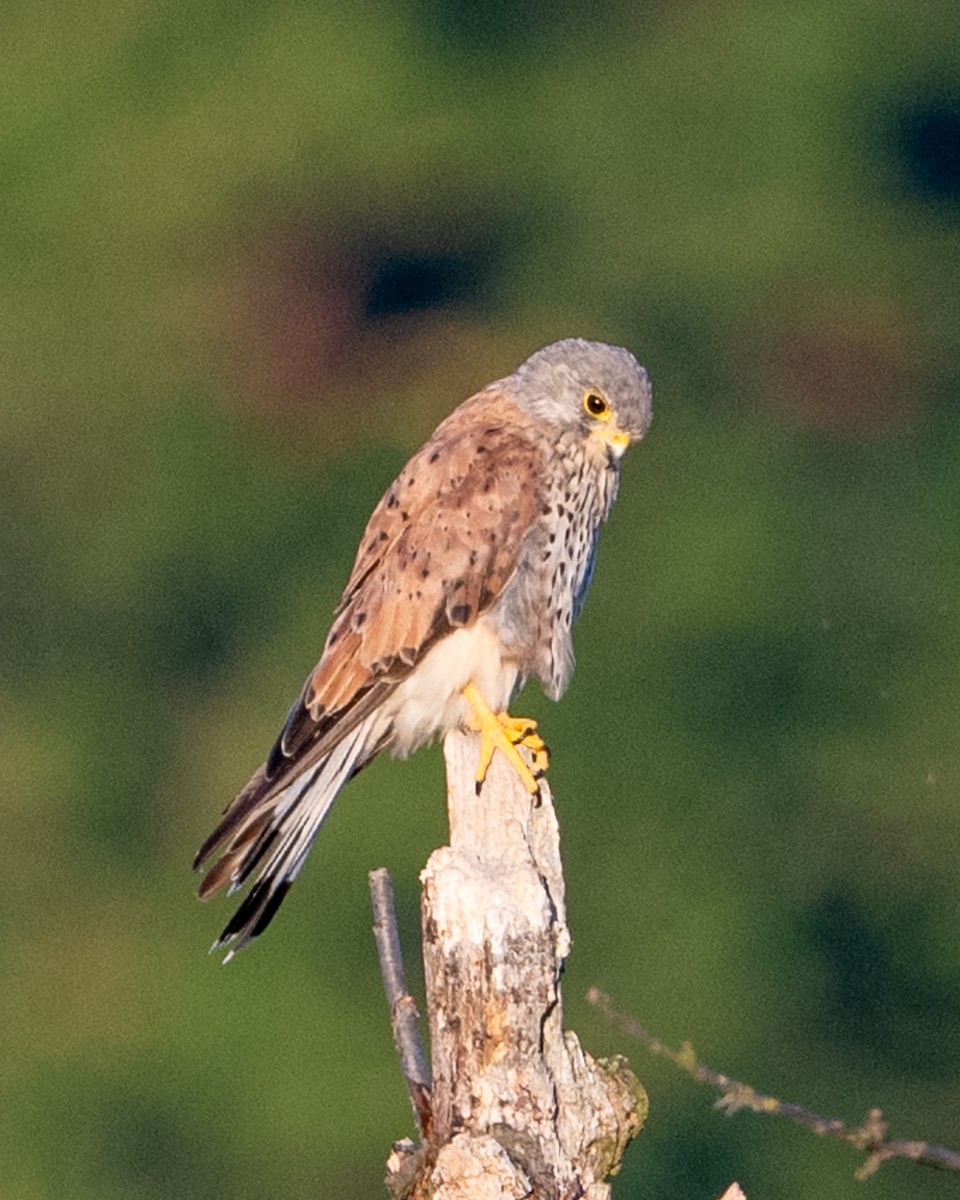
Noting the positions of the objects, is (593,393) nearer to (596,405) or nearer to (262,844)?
(596,405)

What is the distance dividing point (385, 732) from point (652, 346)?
672cm

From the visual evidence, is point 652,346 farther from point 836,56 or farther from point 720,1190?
point 720,1190

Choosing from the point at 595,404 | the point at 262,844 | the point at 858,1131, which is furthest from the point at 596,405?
the point at 858,1131

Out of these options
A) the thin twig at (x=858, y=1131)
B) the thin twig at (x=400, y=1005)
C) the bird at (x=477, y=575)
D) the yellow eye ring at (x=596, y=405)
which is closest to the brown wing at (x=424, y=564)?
the bird at (x=477, y=575)

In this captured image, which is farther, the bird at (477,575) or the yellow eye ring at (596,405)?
the yellow eye ring at (596,405)

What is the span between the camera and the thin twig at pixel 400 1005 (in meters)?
3.00

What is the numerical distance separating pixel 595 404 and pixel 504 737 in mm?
680

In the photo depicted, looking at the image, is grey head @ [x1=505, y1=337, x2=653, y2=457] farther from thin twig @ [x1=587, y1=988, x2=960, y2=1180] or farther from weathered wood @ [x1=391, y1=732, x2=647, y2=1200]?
thin twig @ [x1=587, y1=988, x2=960, y2=1180]

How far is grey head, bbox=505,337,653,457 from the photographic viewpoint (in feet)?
14.1

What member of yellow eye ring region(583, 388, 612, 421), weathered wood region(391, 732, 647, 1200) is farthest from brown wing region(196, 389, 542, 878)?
weathered wood region(391, 732, 647, 1200)

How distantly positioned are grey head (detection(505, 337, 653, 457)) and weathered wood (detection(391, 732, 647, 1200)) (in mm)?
1451

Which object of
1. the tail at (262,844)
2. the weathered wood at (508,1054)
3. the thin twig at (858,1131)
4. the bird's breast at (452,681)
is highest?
the bird's breast at (452,681)

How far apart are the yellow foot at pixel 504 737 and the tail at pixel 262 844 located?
282 millimetres

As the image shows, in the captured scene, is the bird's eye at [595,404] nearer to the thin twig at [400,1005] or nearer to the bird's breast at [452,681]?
the bird's breast at [452,681]
